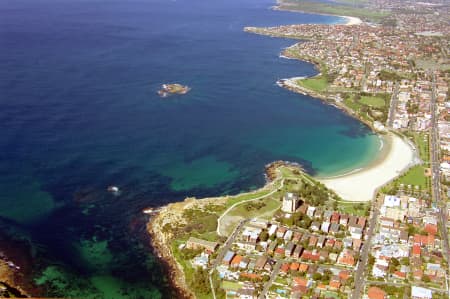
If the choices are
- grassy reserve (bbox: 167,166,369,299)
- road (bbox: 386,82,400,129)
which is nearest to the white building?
grassy reserve (bbox: 167,166,369,299)

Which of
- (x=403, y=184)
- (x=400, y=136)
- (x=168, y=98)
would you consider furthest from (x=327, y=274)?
(x=168, y=98)

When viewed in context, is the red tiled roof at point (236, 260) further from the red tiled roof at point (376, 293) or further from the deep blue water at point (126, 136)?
the red tiled roof at point (376, 293)

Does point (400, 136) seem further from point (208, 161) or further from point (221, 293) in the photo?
point (221, 293)

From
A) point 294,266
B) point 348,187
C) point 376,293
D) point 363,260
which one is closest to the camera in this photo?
point 376,293

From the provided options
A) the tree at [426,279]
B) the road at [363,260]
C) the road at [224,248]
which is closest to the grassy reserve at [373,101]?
the road at [363,260]

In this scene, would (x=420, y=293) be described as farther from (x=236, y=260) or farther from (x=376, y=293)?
(x=236, y=260)

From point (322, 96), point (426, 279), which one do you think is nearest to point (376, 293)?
point (426, 279)

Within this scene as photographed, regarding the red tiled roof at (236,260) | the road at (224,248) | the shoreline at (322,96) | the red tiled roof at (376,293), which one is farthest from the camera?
the shoreline at (322,96)
